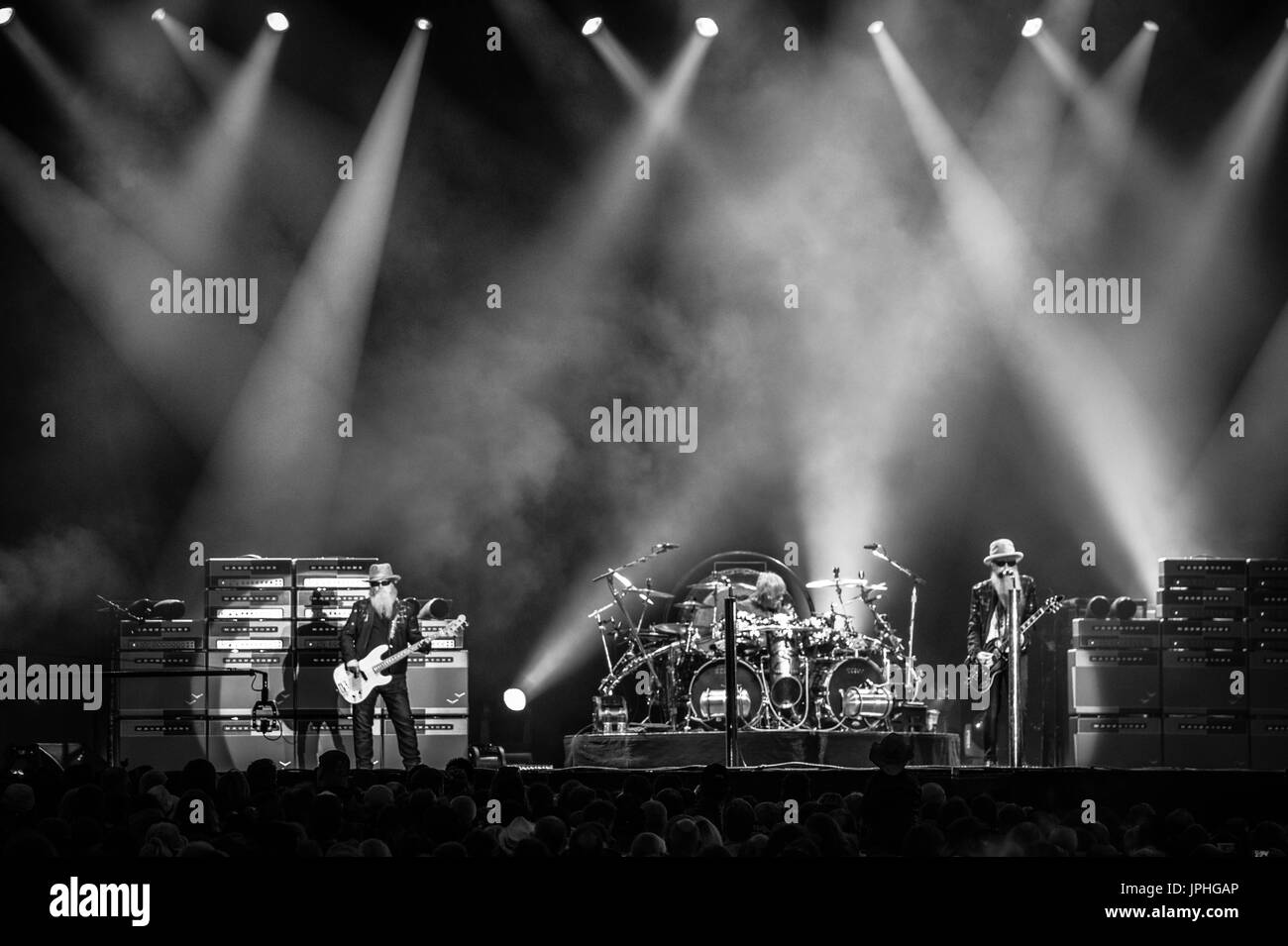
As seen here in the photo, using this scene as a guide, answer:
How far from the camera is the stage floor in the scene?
13531mm

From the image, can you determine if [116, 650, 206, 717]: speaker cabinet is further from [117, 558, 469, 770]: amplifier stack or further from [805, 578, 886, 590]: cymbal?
[805, 578, 886, 590]: cymbal

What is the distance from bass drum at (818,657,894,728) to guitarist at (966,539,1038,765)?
1.52 metres

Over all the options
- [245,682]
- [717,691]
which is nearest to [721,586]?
[717,691]

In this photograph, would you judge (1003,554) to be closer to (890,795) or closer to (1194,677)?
(1194,677)

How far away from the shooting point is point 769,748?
1363 centimetres

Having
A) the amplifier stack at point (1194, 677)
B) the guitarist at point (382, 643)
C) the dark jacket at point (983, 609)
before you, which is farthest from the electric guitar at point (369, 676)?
→ the amplifier stack at point (1194, 677)

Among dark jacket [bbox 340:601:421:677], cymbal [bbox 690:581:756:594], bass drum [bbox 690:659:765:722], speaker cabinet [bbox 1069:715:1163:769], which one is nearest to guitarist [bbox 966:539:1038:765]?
speaker cabinet [bbox 1069:715:1163:769]

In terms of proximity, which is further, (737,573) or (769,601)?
(737,573)

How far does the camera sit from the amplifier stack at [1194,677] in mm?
14055

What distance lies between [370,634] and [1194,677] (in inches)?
297

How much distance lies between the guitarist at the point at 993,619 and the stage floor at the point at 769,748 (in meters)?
0.58

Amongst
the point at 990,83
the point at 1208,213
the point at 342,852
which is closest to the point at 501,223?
the point at 990,83

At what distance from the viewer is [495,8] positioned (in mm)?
16922
